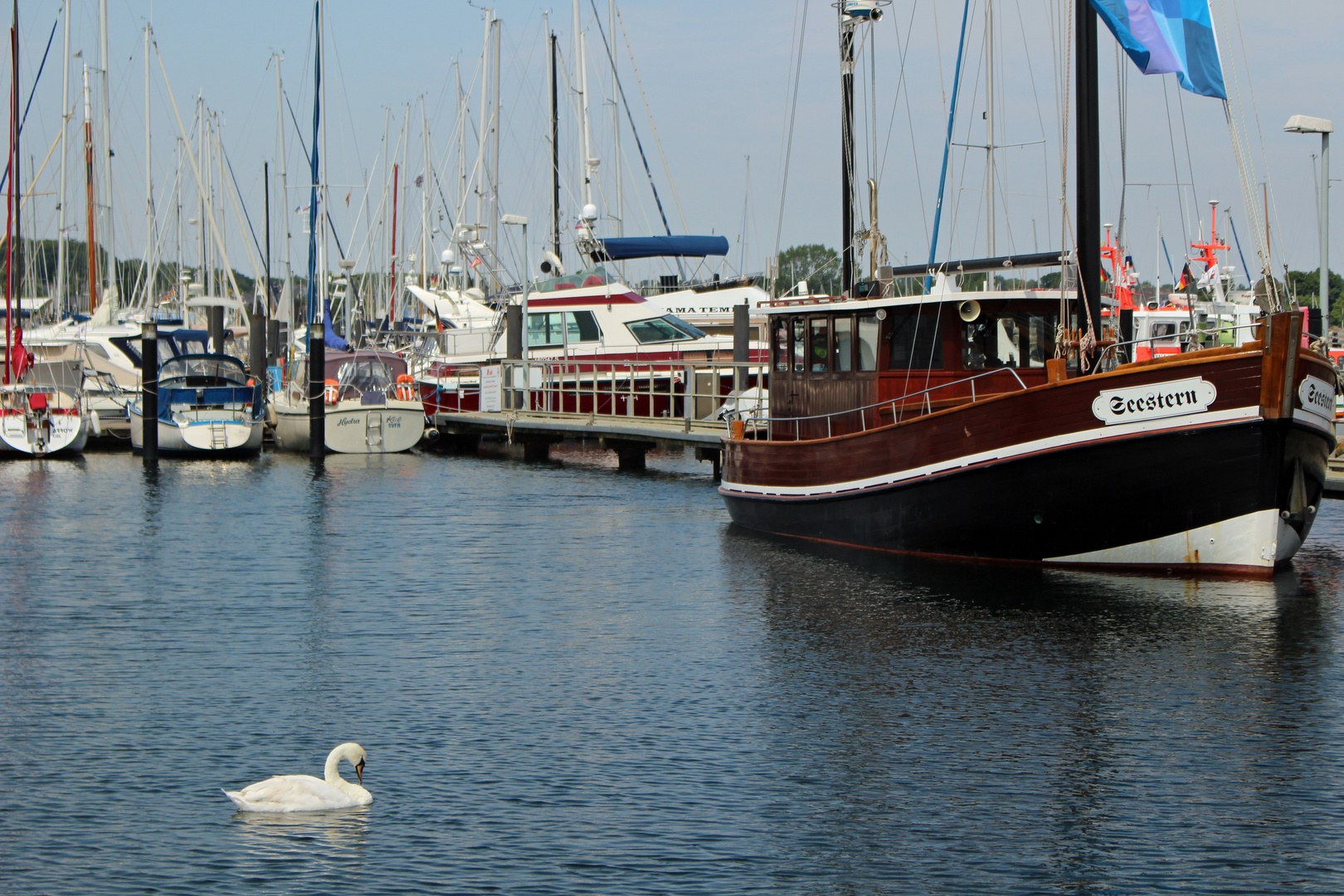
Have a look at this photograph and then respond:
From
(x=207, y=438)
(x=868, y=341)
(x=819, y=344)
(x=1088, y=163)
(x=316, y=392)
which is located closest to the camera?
(x=1088, y=163)

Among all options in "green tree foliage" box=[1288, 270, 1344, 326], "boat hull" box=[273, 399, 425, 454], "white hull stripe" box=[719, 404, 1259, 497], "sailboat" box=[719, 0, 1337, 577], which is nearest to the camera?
"white hull stripe" box=[719, 404, 1259, 497]

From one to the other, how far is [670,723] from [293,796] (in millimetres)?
2924

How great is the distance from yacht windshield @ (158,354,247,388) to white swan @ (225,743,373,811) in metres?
28.9

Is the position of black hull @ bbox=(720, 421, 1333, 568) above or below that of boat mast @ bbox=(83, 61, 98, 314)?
below

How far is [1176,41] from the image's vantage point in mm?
14492

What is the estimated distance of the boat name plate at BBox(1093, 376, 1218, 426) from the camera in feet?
46.8

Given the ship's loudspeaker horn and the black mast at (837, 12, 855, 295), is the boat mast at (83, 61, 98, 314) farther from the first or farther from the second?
the black mast at (837, 12, 855, 295)

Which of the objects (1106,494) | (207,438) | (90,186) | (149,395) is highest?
(90,186)

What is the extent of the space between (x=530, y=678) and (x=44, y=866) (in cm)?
465

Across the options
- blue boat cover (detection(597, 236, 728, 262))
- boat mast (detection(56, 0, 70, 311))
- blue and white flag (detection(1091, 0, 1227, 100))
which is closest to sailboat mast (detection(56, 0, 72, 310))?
boat mast (detection(56, 0, 70, 311))

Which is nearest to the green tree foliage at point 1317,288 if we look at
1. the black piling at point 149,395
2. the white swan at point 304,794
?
the black piling at point 149,395

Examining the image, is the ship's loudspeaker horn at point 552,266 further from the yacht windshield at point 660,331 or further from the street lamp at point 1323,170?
the street lamp at point 1323,170

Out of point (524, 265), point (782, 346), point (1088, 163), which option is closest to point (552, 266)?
point (524, 265)

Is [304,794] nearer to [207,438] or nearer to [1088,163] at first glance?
[1088,163]
